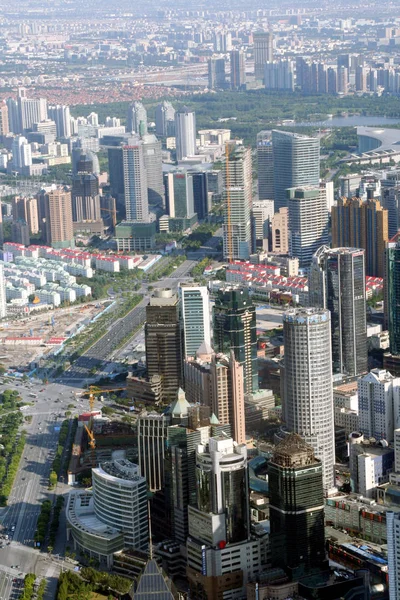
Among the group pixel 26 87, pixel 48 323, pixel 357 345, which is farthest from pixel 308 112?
pixel 357 345

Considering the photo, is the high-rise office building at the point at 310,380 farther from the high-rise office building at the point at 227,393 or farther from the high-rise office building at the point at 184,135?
the high-rise office building at the point at 184,135

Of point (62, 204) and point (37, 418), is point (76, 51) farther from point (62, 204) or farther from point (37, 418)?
point (37, 418)

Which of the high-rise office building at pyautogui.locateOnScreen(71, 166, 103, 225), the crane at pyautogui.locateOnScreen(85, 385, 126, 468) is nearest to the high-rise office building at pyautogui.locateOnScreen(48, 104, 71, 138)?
the high-rise office building at pyautogui.locateOnScreen(71, 166, 103, 225)

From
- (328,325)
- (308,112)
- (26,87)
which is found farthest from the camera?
(26,87)

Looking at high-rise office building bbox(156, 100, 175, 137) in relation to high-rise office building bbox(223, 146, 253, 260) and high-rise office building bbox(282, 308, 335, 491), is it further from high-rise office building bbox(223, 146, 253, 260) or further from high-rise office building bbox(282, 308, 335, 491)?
high-rise office building bbox(282, 308, 335, 491)

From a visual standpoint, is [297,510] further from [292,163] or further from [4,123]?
[4,123]

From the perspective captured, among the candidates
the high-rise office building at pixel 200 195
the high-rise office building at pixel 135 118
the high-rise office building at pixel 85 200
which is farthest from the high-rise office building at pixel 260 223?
the high-rise office building at pixel 135 118

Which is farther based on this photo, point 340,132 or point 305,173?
point 340,132
